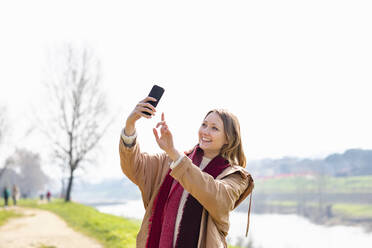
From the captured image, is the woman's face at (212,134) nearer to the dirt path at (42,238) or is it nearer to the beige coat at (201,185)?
the beige coat at (201,185)

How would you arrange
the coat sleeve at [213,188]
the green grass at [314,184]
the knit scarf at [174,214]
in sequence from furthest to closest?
the green grass at [314,184]
the knit scarf at [174,214]
the coat sleeve at [213,188]

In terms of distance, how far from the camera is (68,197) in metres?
23.6

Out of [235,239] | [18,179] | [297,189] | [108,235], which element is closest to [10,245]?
[108,235]

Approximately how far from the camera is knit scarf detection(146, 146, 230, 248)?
198cm

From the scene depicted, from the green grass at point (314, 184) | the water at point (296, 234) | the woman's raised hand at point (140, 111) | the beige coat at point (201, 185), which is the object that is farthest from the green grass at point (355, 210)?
the woman's raised hand at point (140, 111)

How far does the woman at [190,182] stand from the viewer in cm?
181

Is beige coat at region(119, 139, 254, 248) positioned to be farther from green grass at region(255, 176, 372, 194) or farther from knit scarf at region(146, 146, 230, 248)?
green grass at region(255, 176, 372, 194)

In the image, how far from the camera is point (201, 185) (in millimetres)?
1772

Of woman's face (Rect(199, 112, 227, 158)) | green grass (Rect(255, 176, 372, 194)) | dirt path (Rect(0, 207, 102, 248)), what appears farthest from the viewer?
green grass (Rect(255, 176, 372, 194))

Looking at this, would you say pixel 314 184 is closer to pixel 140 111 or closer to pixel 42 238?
pixel 42 238

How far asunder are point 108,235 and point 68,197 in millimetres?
16675

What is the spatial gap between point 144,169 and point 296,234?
1281cm

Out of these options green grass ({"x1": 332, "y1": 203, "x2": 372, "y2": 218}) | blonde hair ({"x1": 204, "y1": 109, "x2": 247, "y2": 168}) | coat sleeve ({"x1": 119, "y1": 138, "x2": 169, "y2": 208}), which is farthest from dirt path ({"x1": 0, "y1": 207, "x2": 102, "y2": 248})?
green grass ({"x1": 332, "y1": 203, "x2": 372, "y2": 218})

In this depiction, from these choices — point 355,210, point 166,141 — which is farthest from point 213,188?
point 355,210
